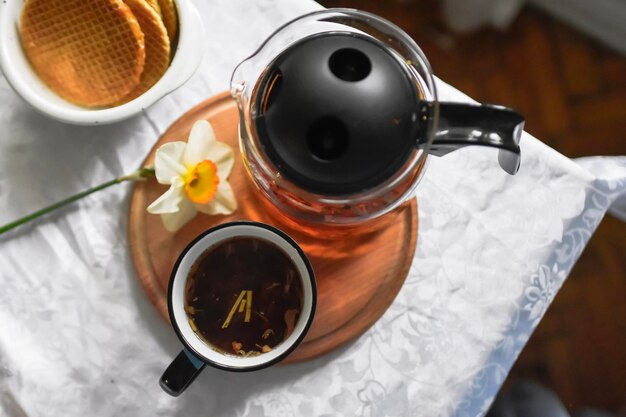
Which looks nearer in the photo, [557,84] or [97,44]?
[97,44]

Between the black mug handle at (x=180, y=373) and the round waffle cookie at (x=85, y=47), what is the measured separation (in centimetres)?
26

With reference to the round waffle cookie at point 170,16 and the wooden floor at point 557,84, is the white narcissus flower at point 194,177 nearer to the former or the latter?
the round waffle cookie at point 170,16

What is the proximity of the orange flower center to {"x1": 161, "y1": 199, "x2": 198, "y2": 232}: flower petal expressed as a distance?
0.01m

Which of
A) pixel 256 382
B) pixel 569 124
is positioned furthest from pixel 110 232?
pixel 569 124

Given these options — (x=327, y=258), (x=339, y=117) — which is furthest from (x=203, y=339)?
(x=339, y=117)

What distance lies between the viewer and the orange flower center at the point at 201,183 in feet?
1.97

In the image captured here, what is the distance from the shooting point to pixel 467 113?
45 centimetres

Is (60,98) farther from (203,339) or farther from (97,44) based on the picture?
(203,339)

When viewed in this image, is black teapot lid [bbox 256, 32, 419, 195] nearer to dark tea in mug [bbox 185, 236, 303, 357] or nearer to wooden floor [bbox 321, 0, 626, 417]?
dark tea in mug [bbox 185, 236, 303, 357]

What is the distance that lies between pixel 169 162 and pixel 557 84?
0.84m

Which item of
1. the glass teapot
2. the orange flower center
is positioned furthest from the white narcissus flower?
the glass teapot

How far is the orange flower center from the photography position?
601 mm

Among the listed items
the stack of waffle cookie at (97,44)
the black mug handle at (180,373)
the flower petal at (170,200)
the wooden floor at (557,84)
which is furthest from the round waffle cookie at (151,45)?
the wooden floor at (557,84)

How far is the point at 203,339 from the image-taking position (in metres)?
0.57
